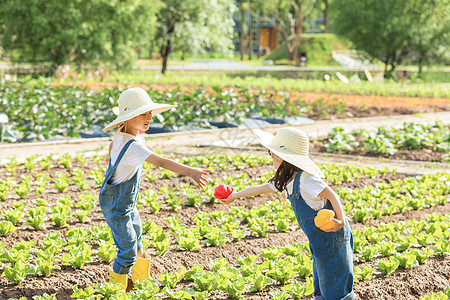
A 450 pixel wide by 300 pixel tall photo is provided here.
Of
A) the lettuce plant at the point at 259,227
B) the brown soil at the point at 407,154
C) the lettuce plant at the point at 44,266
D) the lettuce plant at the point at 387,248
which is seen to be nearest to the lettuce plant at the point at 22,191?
the lettuce plant at the point at 44,266

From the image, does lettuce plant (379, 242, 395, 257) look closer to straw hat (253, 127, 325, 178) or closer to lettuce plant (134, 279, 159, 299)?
straw hat (253, 127, 325, 178)

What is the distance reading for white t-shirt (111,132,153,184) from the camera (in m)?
3.65

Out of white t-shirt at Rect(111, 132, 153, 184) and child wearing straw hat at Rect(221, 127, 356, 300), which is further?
white t-shirt at Rect(111, 132, 153, 184)

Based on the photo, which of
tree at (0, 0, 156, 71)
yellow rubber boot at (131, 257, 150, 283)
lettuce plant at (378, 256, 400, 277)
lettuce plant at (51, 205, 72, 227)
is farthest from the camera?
tree at (0, 0, 156, 71)

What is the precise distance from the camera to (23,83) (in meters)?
12.7

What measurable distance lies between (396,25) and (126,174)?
27.3m

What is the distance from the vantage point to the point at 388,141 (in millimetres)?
10008

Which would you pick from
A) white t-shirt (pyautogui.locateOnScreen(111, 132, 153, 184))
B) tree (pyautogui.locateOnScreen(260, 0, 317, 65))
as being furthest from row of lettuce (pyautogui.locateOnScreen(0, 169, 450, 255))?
tree (pyautogui.locateOnScreen(260, 0, 317, 65))

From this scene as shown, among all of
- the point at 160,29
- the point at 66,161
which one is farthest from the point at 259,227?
the point at 160,29

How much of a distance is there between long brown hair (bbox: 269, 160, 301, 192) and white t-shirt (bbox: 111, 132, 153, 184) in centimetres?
87

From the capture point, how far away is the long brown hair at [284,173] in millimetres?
3336

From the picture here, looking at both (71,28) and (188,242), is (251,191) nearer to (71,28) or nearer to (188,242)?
(188,242)

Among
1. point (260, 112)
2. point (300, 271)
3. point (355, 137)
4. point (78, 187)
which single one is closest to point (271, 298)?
point (300, 271)

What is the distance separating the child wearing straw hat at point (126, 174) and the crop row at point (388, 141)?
21.9 feet
